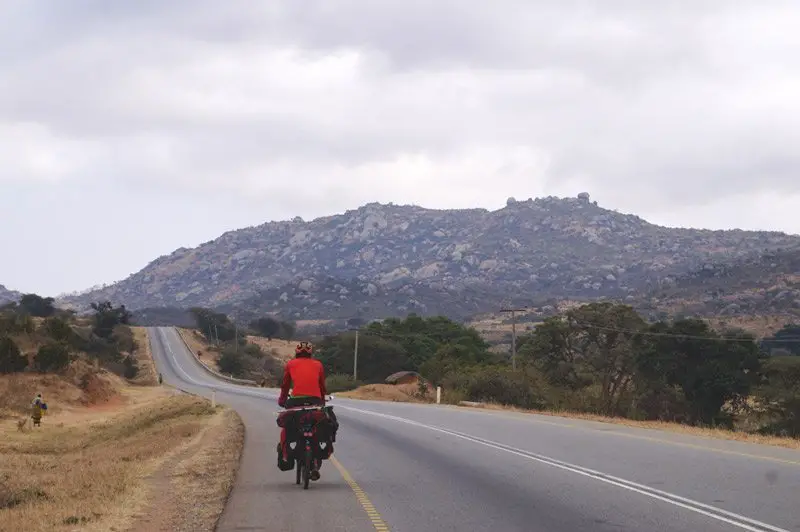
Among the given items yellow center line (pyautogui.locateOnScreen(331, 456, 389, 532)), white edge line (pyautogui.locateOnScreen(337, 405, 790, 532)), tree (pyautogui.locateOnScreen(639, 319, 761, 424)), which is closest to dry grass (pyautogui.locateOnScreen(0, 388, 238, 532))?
yellow center line (pyautogui.locateOnScreen(331, 456, 389, 532))

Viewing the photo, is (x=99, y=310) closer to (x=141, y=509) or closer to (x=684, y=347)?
(x=684, y=347)

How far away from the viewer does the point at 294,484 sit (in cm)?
1270

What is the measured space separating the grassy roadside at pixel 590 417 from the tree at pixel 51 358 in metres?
17.6

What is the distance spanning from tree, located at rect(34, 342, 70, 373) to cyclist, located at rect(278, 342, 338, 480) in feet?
136

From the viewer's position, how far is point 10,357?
47188 mm

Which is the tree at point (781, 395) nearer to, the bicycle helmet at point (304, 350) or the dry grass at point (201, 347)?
the bicycle helmet at point (304, 350)

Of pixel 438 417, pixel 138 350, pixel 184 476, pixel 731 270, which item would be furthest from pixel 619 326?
pixel 731 270

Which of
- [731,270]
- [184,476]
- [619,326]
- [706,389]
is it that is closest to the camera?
[184,476]

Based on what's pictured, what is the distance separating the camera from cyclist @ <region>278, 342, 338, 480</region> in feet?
40.5

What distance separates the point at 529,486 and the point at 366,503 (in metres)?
2.69

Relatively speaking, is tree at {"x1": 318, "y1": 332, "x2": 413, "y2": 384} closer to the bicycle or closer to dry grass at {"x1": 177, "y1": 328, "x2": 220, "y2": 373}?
dry grass at {"x1": 177, "y1": 328, "x2": 220, "y2": 373}

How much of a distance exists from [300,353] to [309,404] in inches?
30.2

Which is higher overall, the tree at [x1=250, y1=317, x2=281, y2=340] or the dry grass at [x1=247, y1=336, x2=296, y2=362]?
the tree at [x1=250, y1=317, x2=281, y2=340]

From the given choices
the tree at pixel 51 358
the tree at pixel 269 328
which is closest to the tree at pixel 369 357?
the tree at pixel 51 358
